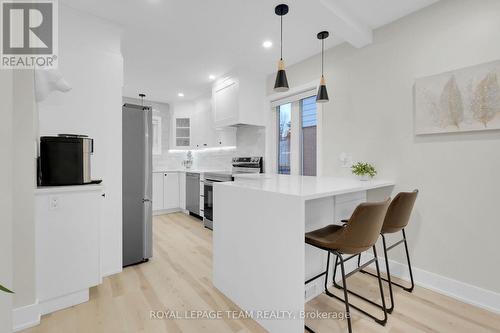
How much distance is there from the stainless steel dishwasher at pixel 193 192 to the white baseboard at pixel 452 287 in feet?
10.8

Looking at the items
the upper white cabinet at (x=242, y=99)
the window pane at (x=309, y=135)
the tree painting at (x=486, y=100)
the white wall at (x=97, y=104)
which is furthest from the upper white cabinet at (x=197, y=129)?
the tree painting at (x=486, y=100)

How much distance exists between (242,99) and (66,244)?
283cm

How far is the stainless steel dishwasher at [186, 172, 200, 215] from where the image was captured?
14.8 feet

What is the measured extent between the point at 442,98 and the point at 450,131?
0.30m

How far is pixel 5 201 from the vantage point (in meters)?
1.02

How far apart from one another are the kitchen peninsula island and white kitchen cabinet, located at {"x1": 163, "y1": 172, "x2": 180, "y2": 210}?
3265 millimetres

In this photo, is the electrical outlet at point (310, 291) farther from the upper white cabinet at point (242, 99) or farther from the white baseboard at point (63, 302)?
the upper white cabinet at point (242, 99)

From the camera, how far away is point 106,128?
2273mm

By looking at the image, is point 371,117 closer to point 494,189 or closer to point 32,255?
point 494,189

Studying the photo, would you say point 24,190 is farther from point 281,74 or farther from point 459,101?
point 459,101

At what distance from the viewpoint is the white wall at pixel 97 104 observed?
2066 millimetres

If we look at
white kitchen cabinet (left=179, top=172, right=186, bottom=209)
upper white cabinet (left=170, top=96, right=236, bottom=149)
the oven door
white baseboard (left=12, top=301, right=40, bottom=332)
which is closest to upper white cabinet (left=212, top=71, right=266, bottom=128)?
upper white cabinet (left=170, top=96, right=236, bottom=149)

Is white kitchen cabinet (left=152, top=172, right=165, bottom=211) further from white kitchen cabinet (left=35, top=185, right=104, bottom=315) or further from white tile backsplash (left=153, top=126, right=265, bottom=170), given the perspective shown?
white kitchen cabinet (left=35, top=185, right=104, bottom=315)

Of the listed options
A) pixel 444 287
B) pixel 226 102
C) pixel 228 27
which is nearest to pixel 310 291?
pixel 444 287
